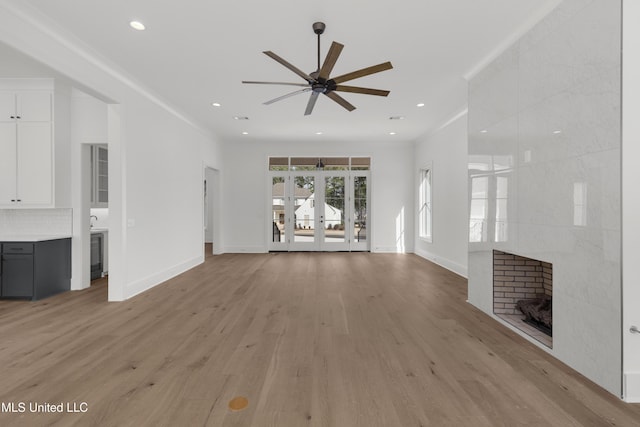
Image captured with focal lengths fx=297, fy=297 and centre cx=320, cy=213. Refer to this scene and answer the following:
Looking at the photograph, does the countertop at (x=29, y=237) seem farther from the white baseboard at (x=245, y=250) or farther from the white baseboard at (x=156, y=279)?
the white baseboard at (x=245, y=250)

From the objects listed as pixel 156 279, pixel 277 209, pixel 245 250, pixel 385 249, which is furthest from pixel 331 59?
pixel 245 250

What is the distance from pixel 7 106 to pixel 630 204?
670 centimetres

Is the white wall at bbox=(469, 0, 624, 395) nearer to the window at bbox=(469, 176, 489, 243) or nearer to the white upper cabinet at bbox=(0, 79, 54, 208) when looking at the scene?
the window at bbox=(469, 176, 489, 243)

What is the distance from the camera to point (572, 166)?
2.24 metres

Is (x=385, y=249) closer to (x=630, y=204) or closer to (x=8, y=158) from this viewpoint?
(x=630, y=204)

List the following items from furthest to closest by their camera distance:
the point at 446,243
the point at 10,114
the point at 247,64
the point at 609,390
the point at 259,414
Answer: the point at 446,243, the point at 10,114, the point at 247,64, the point at 609,390, the point at 259,414

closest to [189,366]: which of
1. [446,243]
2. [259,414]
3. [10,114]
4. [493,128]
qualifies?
[259,414]

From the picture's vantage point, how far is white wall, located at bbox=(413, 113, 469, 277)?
5.36 m

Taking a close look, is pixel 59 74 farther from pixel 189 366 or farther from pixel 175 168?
pixel 189 366

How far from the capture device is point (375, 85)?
419cm

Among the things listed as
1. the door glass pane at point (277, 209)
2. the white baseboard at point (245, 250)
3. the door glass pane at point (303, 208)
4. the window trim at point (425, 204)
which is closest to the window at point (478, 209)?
the window trim at point (425, 204)

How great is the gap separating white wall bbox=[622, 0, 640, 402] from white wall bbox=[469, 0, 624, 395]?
36mm

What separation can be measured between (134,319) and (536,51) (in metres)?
4.78

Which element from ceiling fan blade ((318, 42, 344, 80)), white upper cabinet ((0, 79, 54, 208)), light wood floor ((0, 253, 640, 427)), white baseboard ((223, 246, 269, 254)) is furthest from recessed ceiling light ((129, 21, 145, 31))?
white baseboard ((223, 246, 269, 254))
